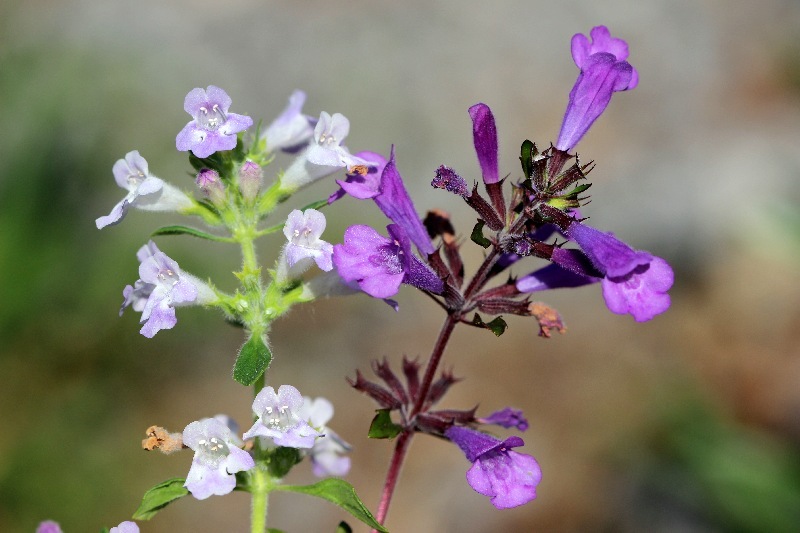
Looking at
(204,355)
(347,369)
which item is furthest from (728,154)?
(204,355)

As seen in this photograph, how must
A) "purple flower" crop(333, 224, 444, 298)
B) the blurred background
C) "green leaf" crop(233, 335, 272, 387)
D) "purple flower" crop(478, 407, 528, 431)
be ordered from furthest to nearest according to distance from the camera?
1. the blurred background
2. "purple flower" crop(478, 407, 528, 431)
3. "purple flower" crop(333, 224, 444, 298)
4. "green leaf" crop(233, 335, 272, 387)

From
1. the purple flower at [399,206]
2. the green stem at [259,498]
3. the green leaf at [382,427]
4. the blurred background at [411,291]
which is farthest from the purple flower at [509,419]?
the blurred background at [411,291]

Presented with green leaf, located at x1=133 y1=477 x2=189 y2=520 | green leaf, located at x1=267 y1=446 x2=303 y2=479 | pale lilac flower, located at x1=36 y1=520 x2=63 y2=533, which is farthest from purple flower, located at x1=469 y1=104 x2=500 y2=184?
pale lilac flower, located at x1=36 y1=520 x2=63 y2=533

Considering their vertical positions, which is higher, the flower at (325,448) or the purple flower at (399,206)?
the purple flower at (399,206)

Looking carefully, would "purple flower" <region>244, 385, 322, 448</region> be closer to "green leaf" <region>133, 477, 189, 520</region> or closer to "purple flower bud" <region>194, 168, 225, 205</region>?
"green leaf" <region>133, 477, 189, 520</region>

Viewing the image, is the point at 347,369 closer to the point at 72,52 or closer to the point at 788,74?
the point at 72,52

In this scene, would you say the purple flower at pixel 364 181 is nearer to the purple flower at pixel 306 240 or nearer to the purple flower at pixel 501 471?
the purple flower at pixel 306 240

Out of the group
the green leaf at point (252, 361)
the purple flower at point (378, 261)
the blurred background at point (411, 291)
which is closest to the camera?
the green leaf at point (252, 361)
